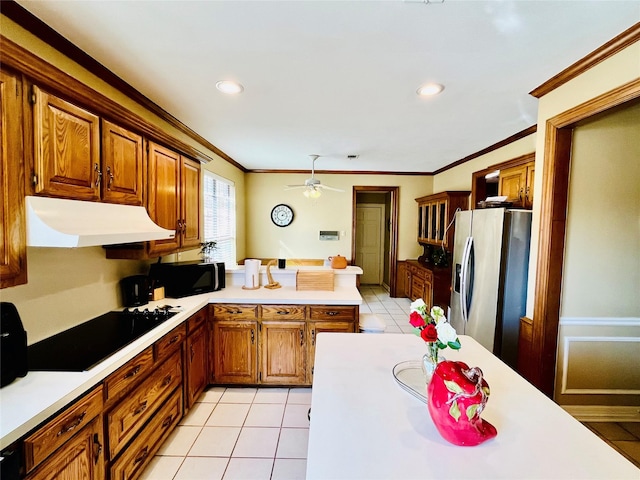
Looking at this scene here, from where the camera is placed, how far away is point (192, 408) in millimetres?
2355

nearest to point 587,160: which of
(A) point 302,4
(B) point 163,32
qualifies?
(A) point 302,4

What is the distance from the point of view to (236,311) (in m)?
2.55

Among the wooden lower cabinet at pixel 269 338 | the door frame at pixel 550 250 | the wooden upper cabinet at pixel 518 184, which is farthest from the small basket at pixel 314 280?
the wooden upper cabinet at pixel 518 184

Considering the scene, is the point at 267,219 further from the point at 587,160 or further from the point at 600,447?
the point at 600,447

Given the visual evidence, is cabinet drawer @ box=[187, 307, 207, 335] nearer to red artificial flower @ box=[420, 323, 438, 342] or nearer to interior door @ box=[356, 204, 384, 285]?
red artificial flower @ box=[420, 323, 438, 342]

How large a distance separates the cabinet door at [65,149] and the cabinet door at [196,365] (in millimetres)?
1312

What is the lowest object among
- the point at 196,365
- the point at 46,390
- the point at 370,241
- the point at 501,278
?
the point at 196,365

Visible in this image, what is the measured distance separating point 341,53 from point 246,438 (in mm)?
2670

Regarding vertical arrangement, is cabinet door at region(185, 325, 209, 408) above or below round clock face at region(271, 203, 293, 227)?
below

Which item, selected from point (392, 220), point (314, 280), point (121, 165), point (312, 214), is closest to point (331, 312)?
point (314, 280)

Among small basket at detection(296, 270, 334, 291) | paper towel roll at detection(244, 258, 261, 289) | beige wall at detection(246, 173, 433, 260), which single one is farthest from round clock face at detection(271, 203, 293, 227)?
small basket at detection(296, 270, 334, 291)

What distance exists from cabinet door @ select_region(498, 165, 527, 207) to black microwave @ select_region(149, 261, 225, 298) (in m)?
3.22

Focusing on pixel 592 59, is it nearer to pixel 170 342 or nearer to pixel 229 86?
pixel 229 86

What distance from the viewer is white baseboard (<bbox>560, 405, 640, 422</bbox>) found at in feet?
7.38
